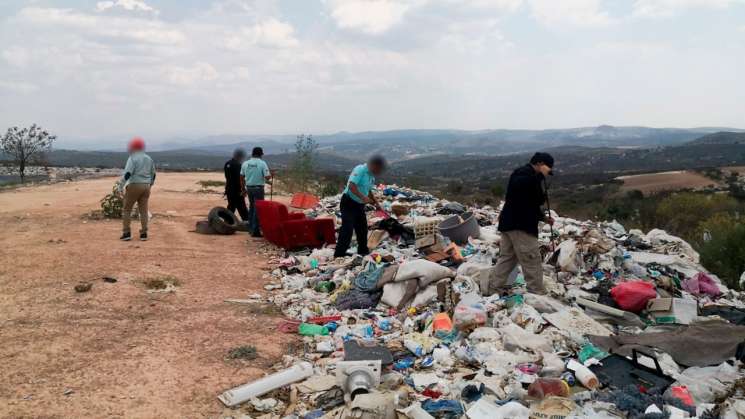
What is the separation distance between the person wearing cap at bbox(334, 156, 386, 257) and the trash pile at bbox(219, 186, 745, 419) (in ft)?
1.10

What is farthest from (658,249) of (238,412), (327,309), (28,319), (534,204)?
(28,319)

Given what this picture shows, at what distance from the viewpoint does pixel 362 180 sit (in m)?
6.81

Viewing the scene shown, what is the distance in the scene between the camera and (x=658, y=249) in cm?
762

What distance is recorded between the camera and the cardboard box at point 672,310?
5008mm

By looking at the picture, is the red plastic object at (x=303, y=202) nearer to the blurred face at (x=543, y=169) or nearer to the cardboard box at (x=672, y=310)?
the blurred face at (x=543, y=169)

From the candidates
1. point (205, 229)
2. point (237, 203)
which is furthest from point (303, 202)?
point (205, 229)

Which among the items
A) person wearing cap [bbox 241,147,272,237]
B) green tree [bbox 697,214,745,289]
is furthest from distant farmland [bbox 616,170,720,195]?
person wearing cap [bbox 241,147,272,237]

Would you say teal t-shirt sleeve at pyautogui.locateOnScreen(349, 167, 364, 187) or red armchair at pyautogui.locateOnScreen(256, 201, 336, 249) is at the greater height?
teal t-shirt sleeve at pyautogui.locateOnScreen(349, 167, 364, 187)

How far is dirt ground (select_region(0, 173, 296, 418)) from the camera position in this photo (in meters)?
3.54

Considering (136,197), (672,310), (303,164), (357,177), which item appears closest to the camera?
(672,310)

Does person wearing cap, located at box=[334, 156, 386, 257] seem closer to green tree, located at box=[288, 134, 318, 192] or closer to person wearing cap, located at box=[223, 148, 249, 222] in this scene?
person wearing cap, located at box=[223, 148, 249, 222]

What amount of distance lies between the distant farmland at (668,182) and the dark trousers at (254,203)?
98.9ft

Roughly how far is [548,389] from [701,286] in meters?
3.71

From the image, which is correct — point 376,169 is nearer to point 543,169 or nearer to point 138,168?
point 543,169
